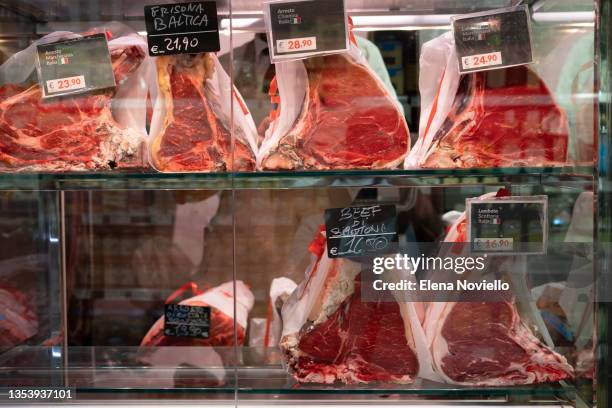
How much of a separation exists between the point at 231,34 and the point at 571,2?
0.79 metres

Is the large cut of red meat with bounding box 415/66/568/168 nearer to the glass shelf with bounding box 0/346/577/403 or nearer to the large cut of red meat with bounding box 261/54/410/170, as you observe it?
the large cut of red meat with bounding box 261/54/410/170

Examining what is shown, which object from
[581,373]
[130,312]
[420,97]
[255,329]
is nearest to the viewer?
[581,373]

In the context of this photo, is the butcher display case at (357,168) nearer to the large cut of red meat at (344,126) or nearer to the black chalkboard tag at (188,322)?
the large cut of red meat at (344,126)

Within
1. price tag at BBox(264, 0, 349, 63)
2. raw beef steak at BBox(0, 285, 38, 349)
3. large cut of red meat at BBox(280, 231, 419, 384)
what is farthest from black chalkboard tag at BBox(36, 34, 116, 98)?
large cut of red meat at BBox(280, 231, 419, 384)

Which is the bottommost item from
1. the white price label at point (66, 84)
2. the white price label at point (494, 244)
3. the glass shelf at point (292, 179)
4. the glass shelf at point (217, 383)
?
the glass shelf at point (217, 383)

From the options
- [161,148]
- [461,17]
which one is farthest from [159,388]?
[461,17]

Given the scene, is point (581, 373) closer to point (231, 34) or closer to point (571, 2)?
point (571, 2)

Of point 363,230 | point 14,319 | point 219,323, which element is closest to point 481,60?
point 363,230

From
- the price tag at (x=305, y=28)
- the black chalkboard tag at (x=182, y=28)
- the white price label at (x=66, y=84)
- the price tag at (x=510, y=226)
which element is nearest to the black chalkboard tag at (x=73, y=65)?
the white price label at (x=66, y=84)

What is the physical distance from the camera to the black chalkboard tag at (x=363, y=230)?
147 cm

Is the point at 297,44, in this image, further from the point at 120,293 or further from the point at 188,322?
the point at 120,293

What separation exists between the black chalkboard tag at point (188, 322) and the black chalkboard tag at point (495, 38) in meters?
1.14

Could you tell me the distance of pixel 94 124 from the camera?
152cm

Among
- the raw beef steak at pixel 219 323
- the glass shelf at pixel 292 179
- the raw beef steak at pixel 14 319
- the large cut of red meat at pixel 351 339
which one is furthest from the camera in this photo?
the raw beef steak at pixel 219 323
